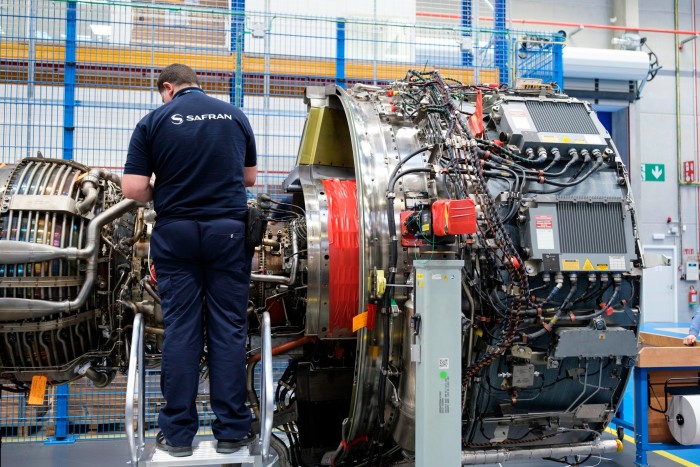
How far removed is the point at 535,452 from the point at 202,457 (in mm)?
1817

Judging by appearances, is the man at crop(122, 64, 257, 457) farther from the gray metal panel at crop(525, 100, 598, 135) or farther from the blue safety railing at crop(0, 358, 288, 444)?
the blue safety railing at crop(0, 358, 288, 444)

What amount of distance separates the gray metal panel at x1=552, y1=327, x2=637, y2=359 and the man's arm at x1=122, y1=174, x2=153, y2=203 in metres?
2.09

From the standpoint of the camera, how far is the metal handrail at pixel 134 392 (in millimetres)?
2424

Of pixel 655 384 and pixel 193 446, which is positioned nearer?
pixel 193 446

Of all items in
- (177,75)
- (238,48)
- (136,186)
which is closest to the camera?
(136,186)

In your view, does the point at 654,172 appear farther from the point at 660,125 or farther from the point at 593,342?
the point at 593,342

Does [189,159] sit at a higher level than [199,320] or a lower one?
higher

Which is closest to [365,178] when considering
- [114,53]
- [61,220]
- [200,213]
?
[200,213]

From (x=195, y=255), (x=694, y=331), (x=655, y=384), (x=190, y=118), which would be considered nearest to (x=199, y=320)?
(x=195, y=255)

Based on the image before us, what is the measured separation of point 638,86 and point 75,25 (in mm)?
9121

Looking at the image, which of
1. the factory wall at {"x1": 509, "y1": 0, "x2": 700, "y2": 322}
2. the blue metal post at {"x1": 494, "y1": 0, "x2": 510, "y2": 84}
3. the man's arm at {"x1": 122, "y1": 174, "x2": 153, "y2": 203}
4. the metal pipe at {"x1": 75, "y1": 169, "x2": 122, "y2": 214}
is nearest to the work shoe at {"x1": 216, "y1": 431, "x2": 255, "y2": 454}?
the man's arm at {"x1": 122, "y1": 174, "x2": 153, "y2": 203}

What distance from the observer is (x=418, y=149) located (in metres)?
3.21

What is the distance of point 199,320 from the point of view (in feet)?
8.64

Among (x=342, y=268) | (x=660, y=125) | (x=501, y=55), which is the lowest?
(x=342, y=268)
